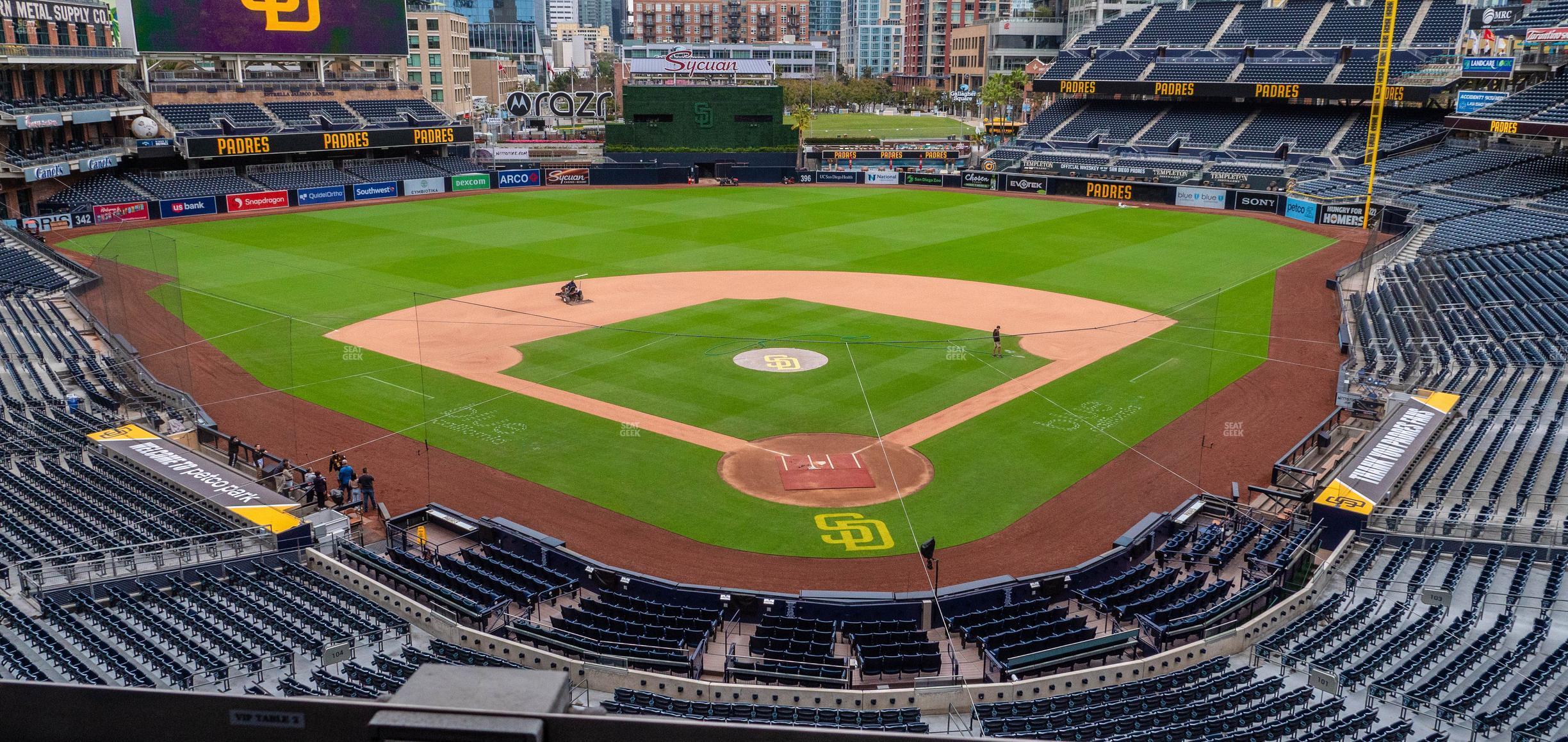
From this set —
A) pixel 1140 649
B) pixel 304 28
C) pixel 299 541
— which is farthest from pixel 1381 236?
pixel 304 28

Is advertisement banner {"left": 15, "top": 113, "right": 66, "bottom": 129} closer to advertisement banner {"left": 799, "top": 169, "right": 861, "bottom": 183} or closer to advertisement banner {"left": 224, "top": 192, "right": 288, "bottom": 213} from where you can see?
advertisement banner {"left": 224, "top": 192, "right": 288, "bottom": 213}

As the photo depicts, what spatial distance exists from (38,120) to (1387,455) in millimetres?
64929

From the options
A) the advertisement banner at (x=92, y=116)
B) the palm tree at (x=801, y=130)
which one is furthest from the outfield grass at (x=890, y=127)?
the advertisement banner at (x=92, y=116)

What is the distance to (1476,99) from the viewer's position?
2554 inches

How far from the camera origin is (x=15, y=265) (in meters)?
43.2

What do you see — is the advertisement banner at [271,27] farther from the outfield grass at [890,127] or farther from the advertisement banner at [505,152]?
the outfield grass at [890,127]

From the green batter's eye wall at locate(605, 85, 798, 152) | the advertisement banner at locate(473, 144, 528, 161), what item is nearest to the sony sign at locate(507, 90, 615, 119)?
the advertisement banner at locate(473, 144, 528, 161)

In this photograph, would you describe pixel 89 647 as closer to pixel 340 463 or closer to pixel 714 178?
pixel 340 463

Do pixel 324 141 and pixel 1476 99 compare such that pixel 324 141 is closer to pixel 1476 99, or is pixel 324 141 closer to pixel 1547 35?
pixel 1476 99

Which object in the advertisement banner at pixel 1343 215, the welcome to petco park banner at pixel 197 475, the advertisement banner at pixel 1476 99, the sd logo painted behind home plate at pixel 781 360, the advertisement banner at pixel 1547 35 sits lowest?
the welcome to petco park banner at pixel 197 475

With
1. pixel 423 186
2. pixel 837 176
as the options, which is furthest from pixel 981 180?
pixel 423 186

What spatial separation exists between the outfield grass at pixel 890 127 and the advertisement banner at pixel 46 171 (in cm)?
8022

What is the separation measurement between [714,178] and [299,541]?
7037 centimetres

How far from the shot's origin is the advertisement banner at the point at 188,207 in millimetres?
67062
